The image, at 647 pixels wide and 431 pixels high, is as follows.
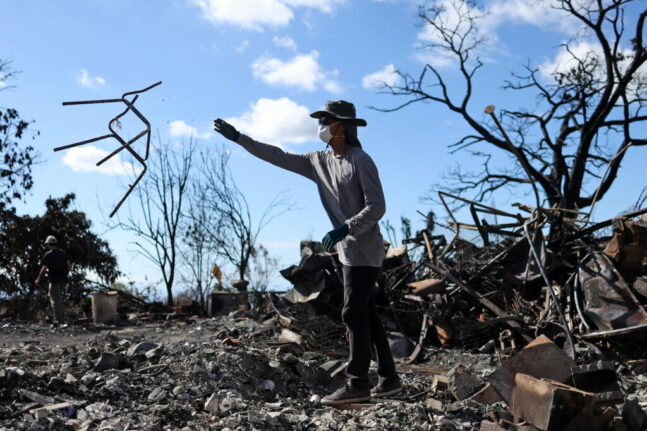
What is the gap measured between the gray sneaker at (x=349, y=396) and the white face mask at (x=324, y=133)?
1.78 metres

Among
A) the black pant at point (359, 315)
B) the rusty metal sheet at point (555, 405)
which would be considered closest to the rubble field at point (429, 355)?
the rusty metal sheet at point (555, 405)

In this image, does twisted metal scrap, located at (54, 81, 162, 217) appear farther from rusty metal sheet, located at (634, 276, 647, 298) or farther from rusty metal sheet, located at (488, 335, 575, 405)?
rusty metal sheet, located at (634, 276, 647, 298)

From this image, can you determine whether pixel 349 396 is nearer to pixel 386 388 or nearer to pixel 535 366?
pixel 386 388

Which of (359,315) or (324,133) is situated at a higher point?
(324,133)

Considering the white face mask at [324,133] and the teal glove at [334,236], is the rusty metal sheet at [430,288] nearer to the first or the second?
the white face mask at [324,133]

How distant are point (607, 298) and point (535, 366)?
6.97 ft

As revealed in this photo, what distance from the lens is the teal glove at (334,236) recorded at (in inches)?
152

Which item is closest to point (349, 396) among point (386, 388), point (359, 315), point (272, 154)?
point (386, 388)

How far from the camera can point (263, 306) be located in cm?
1351

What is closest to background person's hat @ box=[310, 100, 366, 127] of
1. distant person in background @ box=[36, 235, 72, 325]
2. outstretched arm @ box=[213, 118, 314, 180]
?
outstretched arm @ box=[213, 118, 314, 180]

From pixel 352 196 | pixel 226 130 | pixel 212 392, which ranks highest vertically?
pixel 226 130

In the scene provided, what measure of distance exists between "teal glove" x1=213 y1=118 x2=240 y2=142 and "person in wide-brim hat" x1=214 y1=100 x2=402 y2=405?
58 centimetres

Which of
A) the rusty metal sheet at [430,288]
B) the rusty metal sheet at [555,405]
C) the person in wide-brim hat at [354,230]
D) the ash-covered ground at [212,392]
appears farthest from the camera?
the rusty metal sheet at [430,288]

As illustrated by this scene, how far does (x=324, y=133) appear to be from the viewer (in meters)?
4.30
